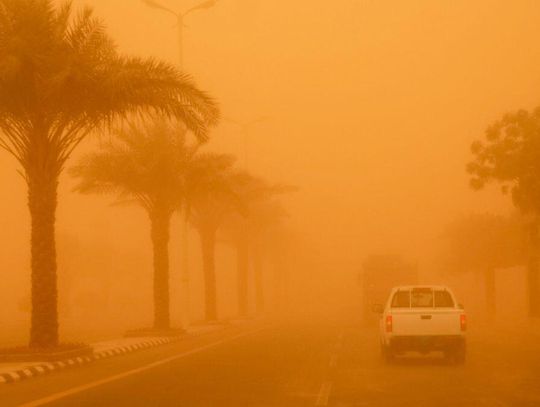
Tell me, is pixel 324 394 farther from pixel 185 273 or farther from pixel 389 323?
pixel 185 273

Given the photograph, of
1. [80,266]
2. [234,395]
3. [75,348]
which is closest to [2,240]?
[80,266]

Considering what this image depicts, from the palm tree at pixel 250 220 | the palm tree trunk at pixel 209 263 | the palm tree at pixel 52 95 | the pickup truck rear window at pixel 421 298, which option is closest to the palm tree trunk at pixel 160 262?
the palm tree at pixel 250 220

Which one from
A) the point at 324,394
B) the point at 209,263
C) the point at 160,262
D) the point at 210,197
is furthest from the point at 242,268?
the point at 324,394

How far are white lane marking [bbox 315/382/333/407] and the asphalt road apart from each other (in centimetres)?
2

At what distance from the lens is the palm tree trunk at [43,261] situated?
83.8ft

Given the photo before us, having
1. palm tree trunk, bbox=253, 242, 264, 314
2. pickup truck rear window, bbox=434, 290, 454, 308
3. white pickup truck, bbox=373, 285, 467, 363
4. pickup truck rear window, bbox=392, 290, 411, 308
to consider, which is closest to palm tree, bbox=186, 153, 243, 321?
pickup truck rear window, bbox=392, 290, 411, 308

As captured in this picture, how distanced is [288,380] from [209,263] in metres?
32.5

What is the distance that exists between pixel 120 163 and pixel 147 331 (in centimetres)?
615

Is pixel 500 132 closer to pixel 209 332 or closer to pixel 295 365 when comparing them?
pixel 209 332

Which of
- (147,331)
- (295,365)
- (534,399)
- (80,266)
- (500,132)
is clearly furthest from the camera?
(80,266)

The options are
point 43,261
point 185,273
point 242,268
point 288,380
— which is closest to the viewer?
point 288,380

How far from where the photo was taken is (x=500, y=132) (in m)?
40.7

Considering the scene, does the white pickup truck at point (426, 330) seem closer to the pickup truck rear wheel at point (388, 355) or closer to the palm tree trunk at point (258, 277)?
the pickup truck rear wheel at point (388, 355)

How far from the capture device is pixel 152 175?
37469 mm
